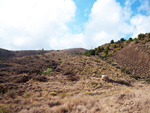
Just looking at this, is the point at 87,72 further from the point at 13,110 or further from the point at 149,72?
the point at 13,110

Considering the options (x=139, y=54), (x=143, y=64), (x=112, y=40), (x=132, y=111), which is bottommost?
(x=132, y=111)

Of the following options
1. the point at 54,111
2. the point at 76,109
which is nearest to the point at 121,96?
the point at 76,109

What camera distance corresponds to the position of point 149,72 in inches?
571

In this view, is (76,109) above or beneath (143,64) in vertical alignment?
beneath

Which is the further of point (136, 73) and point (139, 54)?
point (139, 54)

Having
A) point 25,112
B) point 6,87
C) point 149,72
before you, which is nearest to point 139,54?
point 149,72

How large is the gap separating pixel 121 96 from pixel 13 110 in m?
→ 7.30

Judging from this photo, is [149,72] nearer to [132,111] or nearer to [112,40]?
[132,111]

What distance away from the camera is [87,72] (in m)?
Result: 15.6

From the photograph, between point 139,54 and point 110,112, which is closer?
point 110,112

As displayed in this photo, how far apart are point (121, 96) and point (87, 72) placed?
960cm

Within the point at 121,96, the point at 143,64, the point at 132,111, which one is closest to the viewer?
the point at 132,111

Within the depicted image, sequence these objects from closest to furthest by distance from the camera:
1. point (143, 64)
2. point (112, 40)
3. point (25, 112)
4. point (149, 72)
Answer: point (25, 112), point (149, 72), point (143, 64), point (112, 40)

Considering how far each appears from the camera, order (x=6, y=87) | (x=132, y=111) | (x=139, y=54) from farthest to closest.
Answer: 1. (x=139, y=54)
2. (x=6, y=87)
3. (x=132, y=111)
